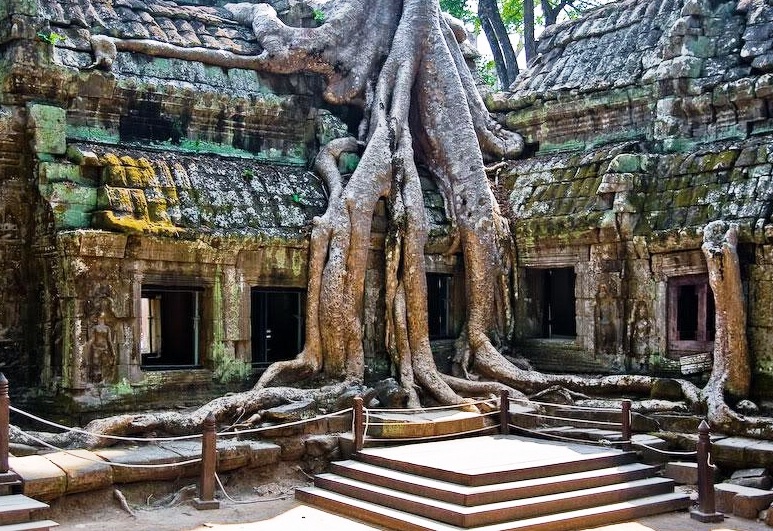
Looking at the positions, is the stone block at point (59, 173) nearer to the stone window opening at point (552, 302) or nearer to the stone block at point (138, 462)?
the stone block at point (138, 462)

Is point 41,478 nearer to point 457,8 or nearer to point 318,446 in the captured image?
point 318,446

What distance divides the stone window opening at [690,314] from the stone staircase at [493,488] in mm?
2108

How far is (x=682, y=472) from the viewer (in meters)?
8.98

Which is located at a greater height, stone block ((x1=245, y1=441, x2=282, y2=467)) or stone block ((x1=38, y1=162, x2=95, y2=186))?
stone block ((x1=38, y1=162, x2=95, y2=186))

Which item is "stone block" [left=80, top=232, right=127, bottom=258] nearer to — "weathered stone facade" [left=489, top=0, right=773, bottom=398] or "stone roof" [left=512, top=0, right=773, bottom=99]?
"weathered stone facade" [left=489, top=0, right=773, bottom=398]

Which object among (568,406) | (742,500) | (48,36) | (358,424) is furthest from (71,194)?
(742,500)

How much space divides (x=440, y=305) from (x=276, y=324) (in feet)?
7.09

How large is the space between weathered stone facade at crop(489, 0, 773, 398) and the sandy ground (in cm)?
258

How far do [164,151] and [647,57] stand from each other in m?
6.09

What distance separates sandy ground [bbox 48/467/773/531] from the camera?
762 centimetres

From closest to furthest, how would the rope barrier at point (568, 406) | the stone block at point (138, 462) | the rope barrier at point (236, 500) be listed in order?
the stone block at point (138, 462) < the rope barrier at point (236, 500) < the rope barrier at point (568, 406)

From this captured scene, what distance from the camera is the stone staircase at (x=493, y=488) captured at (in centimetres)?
764

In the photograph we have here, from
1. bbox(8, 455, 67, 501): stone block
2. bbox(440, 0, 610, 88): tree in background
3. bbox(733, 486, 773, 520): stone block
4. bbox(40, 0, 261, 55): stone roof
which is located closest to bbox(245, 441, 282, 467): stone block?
bbox(8, 455, 67, 501): stone block

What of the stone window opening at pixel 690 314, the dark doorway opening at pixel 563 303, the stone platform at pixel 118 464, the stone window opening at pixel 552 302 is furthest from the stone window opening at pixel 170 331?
the stone window opening at pixel 690 314
